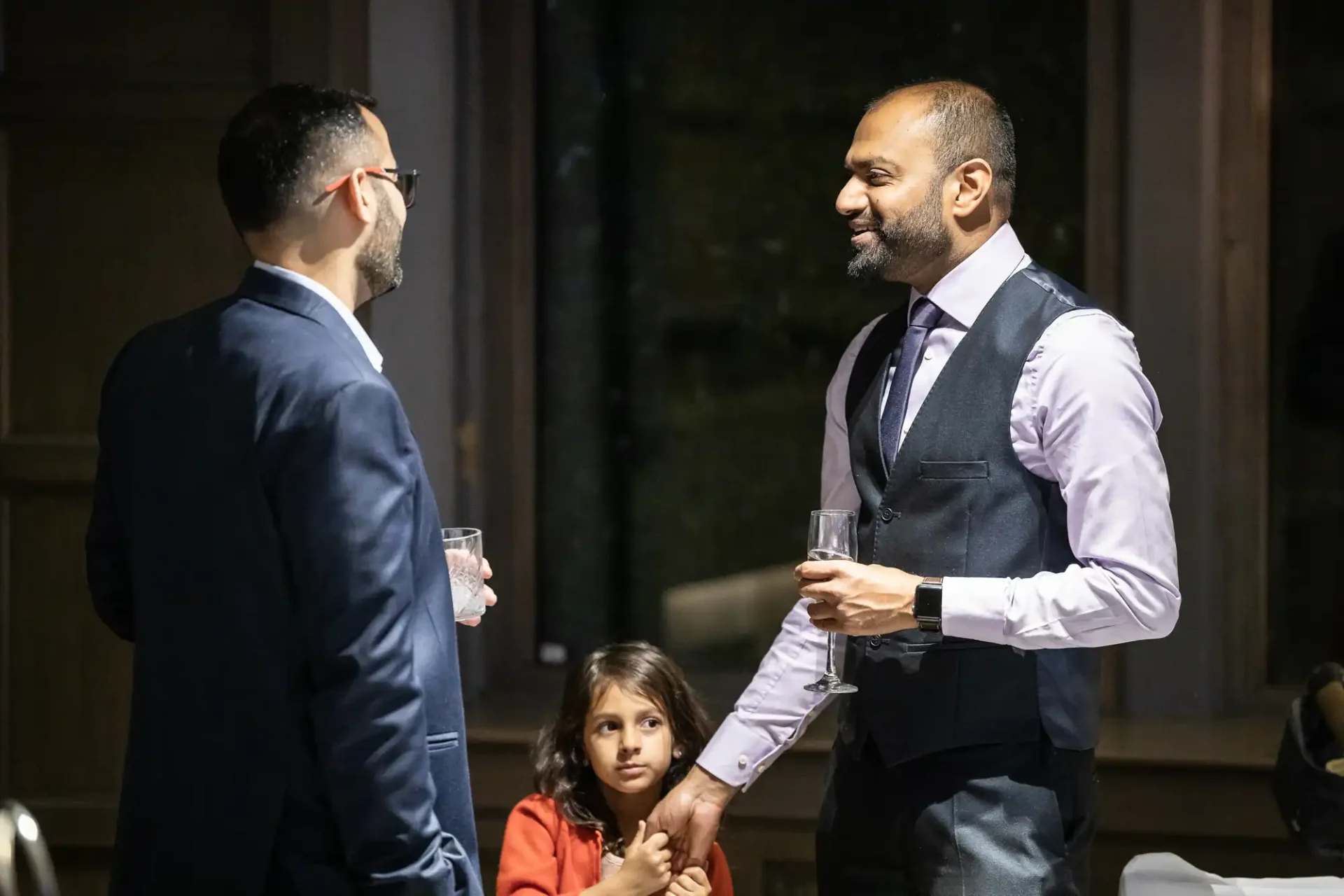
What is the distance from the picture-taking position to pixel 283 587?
1609 millimetres

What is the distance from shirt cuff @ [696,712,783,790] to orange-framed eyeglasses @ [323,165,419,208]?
2.77 feet

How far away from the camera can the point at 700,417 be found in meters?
3.53

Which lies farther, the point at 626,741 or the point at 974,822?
the point at 626,741

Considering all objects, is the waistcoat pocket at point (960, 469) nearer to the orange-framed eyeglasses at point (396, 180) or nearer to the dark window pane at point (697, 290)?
the orange-framed eyeglasses at point (396, 180)

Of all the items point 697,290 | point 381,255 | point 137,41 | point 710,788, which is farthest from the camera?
point 697,290

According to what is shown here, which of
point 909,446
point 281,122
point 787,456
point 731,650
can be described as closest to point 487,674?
point 731,650

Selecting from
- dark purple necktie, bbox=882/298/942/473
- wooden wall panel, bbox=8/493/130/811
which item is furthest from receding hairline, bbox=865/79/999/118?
wooden wall panel, bbox=8/493/130/811

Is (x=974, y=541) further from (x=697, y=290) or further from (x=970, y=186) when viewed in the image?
(x=697, y=290)

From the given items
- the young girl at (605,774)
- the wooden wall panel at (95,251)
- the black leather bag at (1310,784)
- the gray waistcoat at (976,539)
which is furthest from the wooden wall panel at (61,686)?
the black leather bag at (1310,784)

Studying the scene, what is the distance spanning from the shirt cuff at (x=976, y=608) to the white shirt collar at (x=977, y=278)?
363mm

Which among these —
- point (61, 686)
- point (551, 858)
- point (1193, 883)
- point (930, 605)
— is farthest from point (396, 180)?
point (61, 686)

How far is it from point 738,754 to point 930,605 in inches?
17.2

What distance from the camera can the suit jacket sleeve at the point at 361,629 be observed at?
1.56 meters

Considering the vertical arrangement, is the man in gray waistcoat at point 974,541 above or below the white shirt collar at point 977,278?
below
